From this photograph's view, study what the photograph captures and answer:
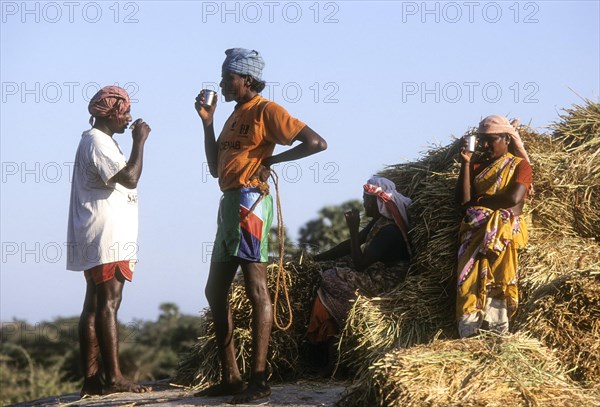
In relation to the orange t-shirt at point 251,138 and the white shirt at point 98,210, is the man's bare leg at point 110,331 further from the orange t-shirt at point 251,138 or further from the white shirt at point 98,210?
the orange t-shirt at point 251,138

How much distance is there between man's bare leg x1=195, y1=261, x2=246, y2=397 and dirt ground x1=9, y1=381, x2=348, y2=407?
0.31ft

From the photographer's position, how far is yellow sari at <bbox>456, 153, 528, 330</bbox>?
693cm

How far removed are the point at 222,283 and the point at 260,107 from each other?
1180mm

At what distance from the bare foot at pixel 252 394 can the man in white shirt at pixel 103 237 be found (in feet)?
3.86

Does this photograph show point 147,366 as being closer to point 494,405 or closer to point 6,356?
point 6,356

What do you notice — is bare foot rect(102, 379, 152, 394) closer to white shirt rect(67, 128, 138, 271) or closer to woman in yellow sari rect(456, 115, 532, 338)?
white shirt rect(67, 128, 138, 271)

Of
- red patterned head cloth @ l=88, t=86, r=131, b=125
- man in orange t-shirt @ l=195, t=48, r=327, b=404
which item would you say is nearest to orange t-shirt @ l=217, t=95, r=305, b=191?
man in orange t-shirt @ l=195, t=48, r=327, b=404

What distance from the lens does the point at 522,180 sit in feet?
23.2

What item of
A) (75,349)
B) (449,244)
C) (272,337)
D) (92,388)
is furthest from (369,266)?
(75,349)

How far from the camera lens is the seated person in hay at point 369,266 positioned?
25.2 ft

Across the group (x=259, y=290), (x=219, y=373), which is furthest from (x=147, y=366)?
(x=259, y=290)

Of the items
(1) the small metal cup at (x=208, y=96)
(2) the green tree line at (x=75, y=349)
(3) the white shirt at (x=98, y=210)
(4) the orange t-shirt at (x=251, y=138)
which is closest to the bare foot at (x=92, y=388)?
(3) the white shirt at (x=98, y=210)

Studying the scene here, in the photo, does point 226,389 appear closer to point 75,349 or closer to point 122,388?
point 122,388

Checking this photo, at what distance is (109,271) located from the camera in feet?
23.5
